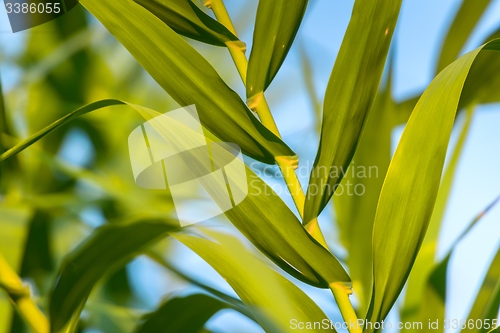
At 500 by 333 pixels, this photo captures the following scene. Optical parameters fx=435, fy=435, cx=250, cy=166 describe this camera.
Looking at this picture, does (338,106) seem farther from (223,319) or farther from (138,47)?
(223,319)

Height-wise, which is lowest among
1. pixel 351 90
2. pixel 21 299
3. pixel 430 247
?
pixel 430 247

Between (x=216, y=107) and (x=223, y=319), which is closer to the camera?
(x=216, y=107)

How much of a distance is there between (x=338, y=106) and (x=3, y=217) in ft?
1.44

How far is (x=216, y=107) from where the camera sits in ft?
0.89

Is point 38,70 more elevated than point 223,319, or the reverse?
point 38,70

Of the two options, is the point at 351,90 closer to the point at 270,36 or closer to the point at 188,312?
the point at 270,36

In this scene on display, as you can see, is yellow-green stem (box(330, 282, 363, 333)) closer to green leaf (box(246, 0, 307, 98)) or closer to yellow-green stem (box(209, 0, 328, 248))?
yellow-green stem (box(209, 0, 328, 248))

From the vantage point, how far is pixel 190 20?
312 mm

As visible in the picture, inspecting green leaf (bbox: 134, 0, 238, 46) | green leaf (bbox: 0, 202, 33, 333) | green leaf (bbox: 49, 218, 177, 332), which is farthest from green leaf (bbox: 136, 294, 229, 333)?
green leaf (bbox: 0, 202, 33, 333)

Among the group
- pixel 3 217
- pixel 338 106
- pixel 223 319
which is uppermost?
pixel 338 106

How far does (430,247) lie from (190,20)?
393mm

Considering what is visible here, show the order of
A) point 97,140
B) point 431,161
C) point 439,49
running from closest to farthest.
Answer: point 431,161
point 439,49
point 97,140

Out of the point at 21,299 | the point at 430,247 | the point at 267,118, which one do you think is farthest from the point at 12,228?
the point at 430,247

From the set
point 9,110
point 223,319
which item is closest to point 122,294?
point 223,319
